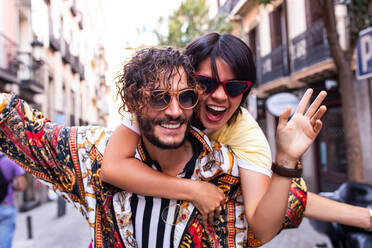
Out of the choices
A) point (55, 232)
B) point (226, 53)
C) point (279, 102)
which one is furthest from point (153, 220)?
point (279, 102)

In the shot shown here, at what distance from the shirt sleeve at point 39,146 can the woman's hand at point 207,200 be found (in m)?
0.61

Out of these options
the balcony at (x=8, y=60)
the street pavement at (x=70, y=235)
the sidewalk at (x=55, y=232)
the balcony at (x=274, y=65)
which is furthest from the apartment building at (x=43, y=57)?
the balcony at (x=274, y=65)

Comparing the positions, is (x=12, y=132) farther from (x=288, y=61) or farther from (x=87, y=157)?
(x=288, y=61)

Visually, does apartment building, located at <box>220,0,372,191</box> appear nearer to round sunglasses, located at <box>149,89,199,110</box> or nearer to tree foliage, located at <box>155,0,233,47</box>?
tree foliage, located at <box>155,0,233,47</box>

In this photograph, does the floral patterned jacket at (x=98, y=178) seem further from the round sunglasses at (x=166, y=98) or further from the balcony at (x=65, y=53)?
the balcony at (x=65, y=53)

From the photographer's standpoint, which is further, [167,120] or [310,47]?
[310,47]

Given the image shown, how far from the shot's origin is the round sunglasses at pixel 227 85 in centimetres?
180

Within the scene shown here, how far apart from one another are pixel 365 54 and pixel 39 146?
3.71 metres

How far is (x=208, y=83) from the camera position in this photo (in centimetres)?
181

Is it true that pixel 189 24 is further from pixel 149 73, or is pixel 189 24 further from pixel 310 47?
pixel 149 73

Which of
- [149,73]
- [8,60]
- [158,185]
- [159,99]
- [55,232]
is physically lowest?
[55,232]

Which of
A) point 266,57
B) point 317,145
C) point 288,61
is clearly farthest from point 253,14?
point 317,145

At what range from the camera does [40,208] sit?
1280 centimetres

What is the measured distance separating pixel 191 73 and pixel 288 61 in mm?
12604
